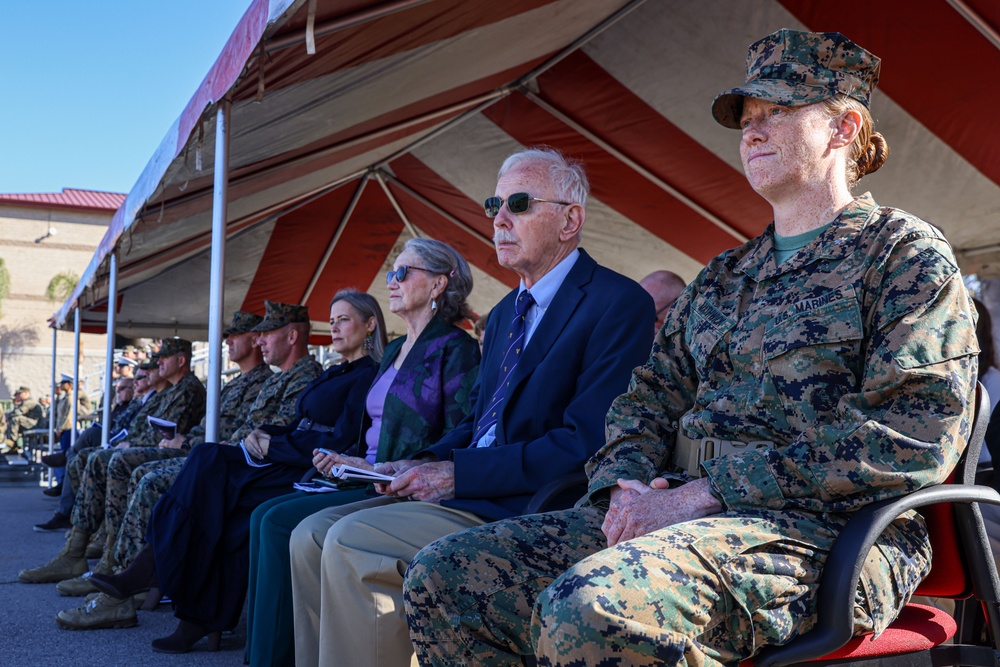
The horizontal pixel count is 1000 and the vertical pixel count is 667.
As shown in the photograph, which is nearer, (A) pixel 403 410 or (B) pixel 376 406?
(A) pixel 403 410

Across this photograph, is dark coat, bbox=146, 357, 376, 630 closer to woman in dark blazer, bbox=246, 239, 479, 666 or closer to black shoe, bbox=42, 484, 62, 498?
woman in dark blazer, bbox=246, 239, 479, 666

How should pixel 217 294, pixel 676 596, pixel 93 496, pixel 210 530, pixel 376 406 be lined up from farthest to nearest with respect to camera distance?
pixel 93 496 < pixel 217 294 < pixel 210 530 < pixel 376 406 < pixel 676 596

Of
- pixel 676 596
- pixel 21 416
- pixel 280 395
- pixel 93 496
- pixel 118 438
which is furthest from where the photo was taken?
pixel 21 416

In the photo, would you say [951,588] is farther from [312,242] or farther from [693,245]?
[312,242]

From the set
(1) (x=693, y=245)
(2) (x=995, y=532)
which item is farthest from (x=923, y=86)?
(2) (x=995, y=532)

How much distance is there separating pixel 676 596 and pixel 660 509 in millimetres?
291

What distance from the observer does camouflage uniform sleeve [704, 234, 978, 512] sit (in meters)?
1.51

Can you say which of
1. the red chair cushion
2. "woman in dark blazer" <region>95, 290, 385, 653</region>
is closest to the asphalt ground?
"woman in dark blazer" <region>95, 290, 385, 653</region>

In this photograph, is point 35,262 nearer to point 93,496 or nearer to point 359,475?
point 93,496

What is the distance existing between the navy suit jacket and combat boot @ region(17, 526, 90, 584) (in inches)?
155

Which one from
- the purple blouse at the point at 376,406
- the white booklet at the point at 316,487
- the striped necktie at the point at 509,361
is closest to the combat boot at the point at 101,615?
the white booklet at the point at 316,487

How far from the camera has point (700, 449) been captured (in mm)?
1820

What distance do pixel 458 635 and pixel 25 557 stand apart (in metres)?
5.66

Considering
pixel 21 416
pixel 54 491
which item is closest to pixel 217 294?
pixel 54 491
